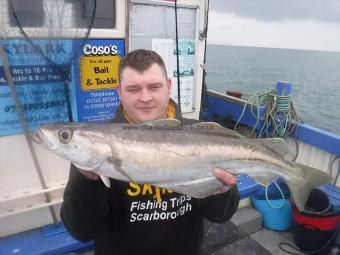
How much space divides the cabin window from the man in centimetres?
140

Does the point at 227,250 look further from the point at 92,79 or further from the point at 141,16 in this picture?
the point at 141,16

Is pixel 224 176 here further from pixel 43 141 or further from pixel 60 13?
pixel 60 13

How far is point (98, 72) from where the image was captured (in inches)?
149

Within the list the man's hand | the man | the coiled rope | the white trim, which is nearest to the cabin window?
the white trim

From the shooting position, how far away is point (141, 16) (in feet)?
13.4

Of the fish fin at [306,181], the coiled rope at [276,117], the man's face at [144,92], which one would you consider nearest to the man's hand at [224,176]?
the fish fin at [306,181]

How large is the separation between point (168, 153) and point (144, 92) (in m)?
0.51

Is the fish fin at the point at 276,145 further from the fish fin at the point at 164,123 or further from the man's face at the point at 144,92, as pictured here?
the man's face at the point at 144,92

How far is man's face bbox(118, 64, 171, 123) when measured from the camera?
2250 millimetres

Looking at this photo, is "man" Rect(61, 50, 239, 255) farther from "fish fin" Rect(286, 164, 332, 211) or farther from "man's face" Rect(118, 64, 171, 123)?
"fish fin" Rect(286, 164, 332, 211)

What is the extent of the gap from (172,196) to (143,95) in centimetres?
83

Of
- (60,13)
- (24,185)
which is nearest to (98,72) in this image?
(60,13)

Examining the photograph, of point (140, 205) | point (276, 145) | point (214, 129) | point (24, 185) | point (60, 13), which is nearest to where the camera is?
point (214, 129)

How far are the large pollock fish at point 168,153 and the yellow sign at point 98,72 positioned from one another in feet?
6.23
